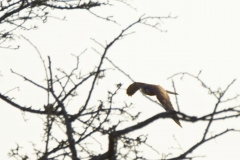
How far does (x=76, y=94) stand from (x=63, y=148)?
0.50m

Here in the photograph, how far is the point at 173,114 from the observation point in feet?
10.1

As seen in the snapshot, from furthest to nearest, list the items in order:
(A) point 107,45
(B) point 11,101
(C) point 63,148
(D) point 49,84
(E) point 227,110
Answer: (B) point 11,101
(C) point 63,148
(D) point 49,84
(A) point 107,45
(E) point 227,110

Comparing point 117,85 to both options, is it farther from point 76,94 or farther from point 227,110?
point 227,110

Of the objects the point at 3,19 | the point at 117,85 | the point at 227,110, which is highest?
the point at 3,19

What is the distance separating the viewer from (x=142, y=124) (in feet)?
10.5

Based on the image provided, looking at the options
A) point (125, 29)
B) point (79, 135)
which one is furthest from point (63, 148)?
point (125, 29)

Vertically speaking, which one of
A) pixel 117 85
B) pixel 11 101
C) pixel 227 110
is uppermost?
pixel 11 101

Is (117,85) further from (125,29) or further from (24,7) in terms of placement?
(24,7)

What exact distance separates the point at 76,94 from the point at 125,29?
941mm

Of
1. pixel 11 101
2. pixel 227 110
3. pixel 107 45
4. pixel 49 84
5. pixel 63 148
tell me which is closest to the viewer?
pixel 227 110

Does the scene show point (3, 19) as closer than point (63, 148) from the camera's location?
No

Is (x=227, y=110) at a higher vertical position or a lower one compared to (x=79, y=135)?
lower

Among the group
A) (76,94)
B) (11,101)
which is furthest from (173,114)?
(11,101)

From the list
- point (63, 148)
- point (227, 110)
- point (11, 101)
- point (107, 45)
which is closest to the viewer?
point (227, 110)
